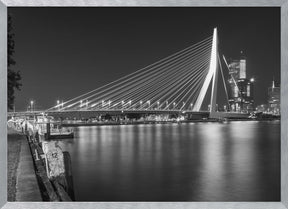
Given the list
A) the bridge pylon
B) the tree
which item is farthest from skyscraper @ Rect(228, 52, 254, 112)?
the tree

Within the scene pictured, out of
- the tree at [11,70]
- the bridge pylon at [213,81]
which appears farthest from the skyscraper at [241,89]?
the tree at [11,70]

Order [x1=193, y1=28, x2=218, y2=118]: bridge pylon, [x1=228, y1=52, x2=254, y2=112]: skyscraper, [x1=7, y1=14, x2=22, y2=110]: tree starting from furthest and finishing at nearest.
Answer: [x1=228, y1=52, x2=254, y2=112]: skyscraper → [x1=193, y1=28, x2=218, y2=118]: bridge pylon → [x1=7, y1=14, x2=22, y2=110]: tree

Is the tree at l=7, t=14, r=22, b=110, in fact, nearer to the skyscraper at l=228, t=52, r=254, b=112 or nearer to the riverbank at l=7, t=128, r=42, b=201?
the riverbank at l=7, t=128, r=42, b=201

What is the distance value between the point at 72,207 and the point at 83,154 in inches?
349

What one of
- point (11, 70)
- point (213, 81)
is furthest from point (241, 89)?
point (11, 70)

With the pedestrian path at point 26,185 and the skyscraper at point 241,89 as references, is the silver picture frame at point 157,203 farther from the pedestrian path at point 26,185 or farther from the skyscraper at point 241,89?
the skyscraper at point 241,89

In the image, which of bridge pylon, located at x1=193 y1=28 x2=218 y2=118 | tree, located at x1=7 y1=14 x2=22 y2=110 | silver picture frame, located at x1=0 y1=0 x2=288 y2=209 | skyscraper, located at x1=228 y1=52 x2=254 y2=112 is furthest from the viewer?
skyscraper, located at x1=228 y1=52 x2=254 y2=112

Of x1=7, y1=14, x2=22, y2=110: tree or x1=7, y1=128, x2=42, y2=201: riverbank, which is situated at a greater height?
x1=7, y1=14, x2=22, y2=110: tree

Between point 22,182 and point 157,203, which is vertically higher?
point 22,182

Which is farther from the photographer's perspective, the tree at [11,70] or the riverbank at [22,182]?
the tree at [11,70]

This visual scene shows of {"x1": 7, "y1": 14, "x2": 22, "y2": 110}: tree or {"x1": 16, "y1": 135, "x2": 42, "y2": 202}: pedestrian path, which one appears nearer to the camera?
{"x1": 16, "y1": 135, "x2": 42, "y2": 202}: pedestrian path

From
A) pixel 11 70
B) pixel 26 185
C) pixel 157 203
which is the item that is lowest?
pixel 157 203

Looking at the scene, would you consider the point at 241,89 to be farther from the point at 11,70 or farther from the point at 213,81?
the point at 11,70

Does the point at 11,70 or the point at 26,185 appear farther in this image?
the point at 11,70
